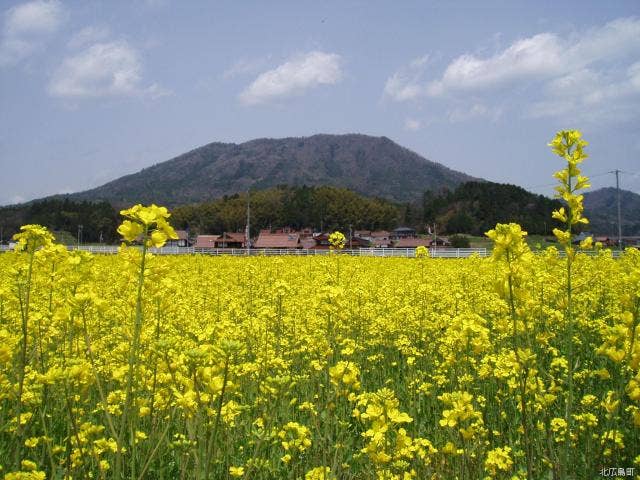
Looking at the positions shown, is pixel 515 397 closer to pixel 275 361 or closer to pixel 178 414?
pixel 275 361

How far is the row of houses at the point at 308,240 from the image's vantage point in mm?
73125

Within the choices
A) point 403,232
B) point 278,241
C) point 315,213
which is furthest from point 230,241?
point 403,232

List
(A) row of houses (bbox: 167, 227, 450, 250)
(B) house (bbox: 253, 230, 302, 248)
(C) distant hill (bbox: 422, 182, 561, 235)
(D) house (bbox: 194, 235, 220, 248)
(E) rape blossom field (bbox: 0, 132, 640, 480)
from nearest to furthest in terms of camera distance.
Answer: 1. (E) rape blossom field (bbox: 0, 132, 640, 480)
2. (B) house (bbox: 253, 230, 302, 248)
3. (A) row of houses (bbox: 167, 227, 450, 250)
4. (D) house (bbox: 194, 235, 220, 248)
5. (C) distant hill (bbox: 422, 182, 561, 235)

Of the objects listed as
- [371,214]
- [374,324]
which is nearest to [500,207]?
[371,214]

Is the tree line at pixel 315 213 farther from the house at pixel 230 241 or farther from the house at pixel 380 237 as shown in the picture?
the house at pixel 230 241

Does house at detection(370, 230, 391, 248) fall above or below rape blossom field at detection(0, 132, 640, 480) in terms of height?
above

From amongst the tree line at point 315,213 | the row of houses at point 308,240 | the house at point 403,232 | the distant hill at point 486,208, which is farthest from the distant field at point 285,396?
the house at point 403,232

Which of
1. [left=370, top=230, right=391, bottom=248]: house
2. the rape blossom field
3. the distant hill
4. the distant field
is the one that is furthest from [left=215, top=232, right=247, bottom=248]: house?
the rape blossom field

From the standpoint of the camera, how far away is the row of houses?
240ft

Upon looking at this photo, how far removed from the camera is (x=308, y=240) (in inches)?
3204

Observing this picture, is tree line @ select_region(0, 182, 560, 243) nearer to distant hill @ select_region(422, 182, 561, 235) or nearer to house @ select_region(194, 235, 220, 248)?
distant hill @ select_region(422, 182, 561, 235)

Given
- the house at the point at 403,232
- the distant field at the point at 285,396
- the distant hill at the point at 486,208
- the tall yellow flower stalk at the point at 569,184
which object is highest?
the distant hill at the point at 486,208

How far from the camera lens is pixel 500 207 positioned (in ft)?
276

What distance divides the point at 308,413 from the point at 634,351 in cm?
283
